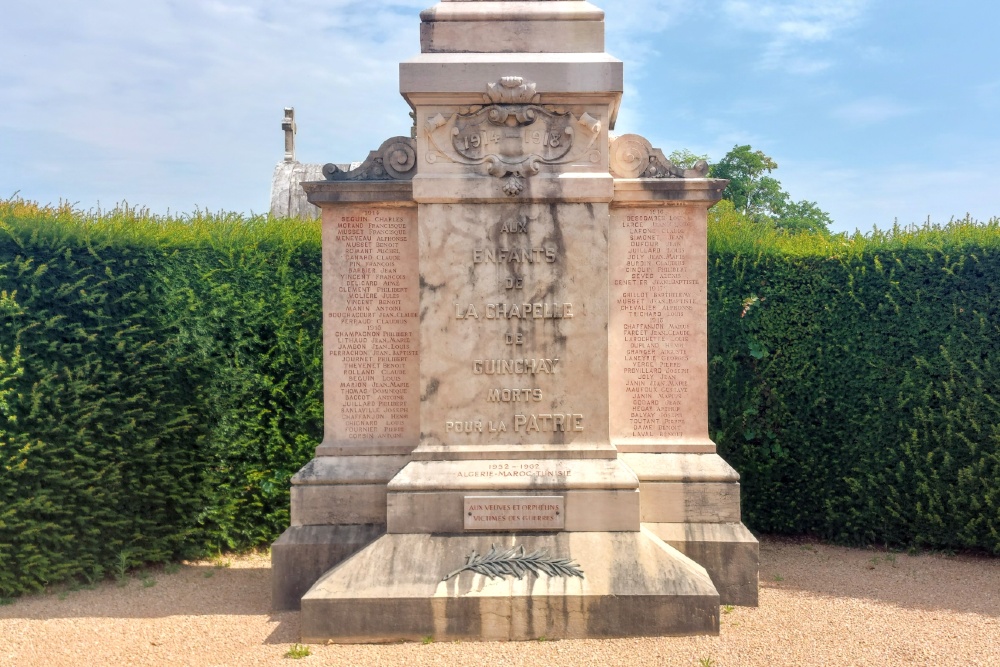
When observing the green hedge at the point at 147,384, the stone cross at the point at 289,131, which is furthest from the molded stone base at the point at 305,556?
the stone cross at the point at 289,131

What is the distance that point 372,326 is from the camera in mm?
5711

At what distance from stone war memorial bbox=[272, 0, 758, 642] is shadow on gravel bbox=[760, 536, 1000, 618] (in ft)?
4.12

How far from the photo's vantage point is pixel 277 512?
25.2ft

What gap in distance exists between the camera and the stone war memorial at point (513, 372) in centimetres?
474

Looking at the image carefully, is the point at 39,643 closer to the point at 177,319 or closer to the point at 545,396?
the point at 177,319

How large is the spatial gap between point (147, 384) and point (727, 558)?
5184 millimetres

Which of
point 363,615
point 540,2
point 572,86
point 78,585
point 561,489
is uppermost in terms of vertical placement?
point 540,2

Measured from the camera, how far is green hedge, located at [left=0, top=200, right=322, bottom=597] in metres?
6.39

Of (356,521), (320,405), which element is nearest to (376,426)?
(356,521)

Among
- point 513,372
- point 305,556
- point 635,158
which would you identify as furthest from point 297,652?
point 635,158

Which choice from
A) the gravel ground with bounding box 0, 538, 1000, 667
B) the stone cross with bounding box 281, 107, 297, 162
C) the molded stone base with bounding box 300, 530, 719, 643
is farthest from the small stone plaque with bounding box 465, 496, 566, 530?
the stone cross with bounding box 281, 107, 297, 162

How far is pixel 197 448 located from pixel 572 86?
16.1 ft

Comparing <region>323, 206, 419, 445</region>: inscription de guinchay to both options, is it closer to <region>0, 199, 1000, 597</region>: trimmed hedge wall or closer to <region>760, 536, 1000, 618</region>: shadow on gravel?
<region>0, 199, 1000, 597</region>: trimmed hedge wall

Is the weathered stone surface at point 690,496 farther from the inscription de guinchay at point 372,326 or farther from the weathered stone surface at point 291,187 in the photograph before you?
the weathered stone surface at point 291,187
